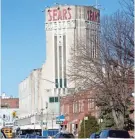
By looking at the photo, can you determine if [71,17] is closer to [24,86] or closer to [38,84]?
[38,84]

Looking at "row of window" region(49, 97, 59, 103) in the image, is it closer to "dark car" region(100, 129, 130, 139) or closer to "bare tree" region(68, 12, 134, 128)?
"bare tree" region(68, 12, 134, 128)

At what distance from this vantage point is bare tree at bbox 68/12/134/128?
46897 mm

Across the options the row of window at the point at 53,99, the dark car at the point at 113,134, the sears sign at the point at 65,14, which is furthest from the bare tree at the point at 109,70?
the sears sign at the point at 65,14

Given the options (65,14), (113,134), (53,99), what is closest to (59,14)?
(65,14)

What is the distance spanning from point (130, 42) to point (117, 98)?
37.8 feet

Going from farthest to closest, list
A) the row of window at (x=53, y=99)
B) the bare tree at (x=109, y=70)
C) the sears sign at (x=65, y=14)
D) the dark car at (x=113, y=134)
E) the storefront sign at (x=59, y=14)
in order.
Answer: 1. the storefront sign at (x=59, y=14)
2. the sears sign at (x=65, y=14)
3. the row of window at (x=53, y=99)
4. the bare tree at (x=109, y=70)
5. the dark car at (x=113, y=134)

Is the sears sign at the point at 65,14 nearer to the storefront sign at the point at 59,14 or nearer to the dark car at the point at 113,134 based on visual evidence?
the storefront sign at the point at 59,14

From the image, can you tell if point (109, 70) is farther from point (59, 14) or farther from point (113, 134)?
point (59, 14)

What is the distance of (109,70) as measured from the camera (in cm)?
5016

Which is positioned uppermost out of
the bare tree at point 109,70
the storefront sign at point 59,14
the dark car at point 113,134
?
the storefront sign at point 59,14

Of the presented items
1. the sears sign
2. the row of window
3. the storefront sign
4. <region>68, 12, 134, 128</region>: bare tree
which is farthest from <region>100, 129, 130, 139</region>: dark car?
the storefront sign

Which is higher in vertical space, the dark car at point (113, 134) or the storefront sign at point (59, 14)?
the storefront sign at point (59, 14)

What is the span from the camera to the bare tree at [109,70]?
46.9 metres

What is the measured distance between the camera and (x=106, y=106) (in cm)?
5625
